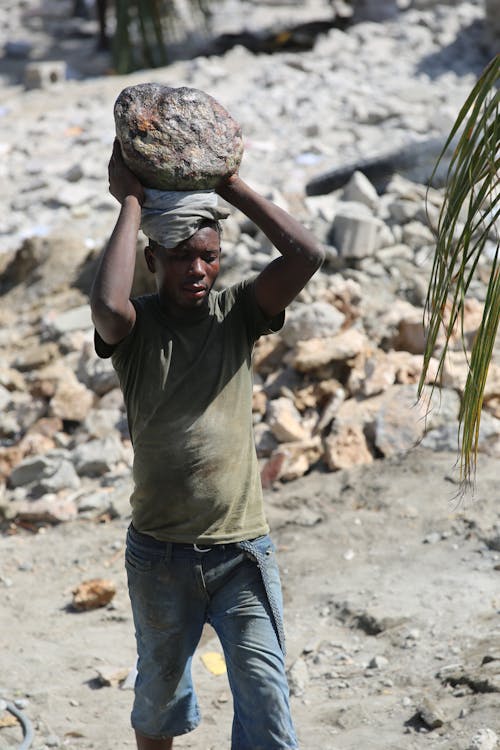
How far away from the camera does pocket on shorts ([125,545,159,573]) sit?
2512mm

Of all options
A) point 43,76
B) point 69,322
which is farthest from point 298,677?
point 43,76

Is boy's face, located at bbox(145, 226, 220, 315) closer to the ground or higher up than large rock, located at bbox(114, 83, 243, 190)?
closer to the ground

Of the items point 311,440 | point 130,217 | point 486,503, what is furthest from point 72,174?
point 130,217

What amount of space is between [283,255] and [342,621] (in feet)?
6.64

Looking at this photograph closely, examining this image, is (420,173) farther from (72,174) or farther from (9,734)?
(9,734)

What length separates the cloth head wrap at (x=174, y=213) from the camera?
244cm

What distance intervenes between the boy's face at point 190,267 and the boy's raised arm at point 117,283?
0.37ft

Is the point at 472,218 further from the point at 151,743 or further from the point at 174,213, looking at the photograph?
the point at 151,743

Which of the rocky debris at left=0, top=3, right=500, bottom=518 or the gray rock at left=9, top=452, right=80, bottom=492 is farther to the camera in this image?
the gray rock at left=9, top=452, right=80, bottom=492

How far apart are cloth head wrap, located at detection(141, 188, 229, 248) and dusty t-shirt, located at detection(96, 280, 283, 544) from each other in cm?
20

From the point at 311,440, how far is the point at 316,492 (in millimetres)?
395

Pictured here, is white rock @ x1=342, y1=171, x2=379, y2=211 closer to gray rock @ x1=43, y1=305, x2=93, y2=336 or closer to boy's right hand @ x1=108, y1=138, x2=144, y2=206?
gray rock @ x1=43, y1=305, x2=93, y2=336

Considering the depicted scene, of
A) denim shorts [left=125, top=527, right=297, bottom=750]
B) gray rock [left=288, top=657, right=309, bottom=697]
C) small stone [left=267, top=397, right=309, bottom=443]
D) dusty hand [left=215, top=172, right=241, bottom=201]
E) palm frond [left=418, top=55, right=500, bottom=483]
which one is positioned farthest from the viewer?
small stone [left=267, top=397, right=309, bottom=443]

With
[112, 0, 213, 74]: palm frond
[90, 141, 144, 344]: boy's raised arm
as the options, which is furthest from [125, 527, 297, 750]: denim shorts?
[112, 0, 213, 74]: palm frond
